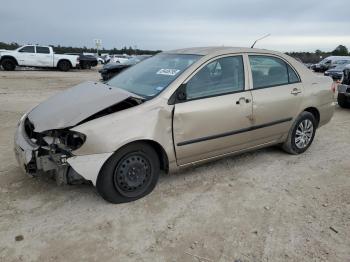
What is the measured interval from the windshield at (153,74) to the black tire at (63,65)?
20.8m

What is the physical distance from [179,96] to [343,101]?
7.10 meters

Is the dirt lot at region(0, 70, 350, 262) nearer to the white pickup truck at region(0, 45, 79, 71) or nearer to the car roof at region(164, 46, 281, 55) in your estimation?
the car roof at region(164, 46, 281, 55)

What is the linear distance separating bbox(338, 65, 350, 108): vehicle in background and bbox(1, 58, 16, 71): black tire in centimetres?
1966

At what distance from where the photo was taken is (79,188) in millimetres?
4086

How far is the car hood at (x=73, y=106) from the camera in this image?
3.54m

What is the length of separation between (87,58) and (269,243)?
1087 inches

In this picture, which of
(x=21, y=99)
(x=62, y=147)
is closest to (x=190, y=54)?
(x=62, y=147)

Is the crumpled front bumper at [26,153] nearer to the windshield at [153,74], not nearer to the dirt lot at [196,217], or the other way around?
the dirt lot at [196,217]

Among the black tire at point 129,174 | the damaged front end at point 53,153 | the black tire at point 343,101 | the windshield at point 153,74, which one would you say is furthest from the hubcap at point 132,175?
the black tire at point 343,101

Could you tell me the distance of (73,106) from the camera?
3.78m

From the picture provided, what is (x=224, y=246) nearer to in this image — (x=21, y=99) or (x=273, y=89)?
(x=273, y=89)

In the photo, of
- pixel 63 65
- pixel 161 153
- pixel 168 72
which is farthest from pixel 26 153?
pixel 63 65

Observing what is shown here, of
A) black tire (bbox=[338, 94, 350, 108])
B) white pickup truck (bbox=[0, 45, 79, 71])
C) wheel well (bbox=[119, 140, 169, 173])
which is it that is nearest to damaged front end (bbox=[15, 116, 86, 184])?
wheel well (bbox=[119, 140, 169, 173])

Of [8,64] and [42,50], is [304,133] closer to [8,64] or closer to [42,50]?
[42,50]
